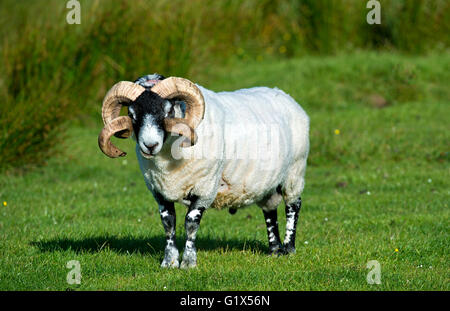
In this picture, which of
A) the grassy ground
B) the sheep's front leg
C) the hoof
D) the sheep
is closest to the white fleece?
the sheep

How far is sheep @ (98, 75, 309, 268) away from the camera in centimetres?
647

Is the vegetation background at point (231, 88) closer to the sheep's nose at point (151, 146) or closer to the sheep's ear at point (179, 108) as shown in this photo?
the sheep's nose at point (151, 146)

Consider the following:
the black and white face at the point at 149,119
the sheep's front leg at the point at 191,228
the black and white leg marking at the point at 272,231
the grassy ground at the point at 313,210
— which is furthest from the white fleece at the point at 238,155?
the grassy ground at the point at 313,210

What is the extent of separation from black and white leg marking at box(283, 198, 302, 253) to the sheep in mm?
11


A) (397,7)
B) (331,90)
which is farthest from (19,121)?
(397,7)

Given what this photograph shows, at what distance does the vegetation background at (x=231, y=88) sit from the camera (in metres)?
7.34

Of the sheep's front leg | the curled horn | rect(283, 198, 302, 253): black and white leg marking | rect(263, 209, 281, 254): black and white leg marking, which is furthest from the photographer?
rect(263, 209, 281, 254): black and white leg marking

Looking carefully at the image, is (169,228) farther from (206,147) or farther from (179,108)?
(179,108)

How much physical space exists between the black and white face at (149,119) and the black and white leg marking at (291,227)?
213cm

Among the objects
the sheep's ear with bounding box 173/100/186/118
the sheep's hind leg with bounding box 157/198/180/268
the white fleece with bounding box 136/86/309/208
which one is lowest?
the sheep's hind leg with bounding box 157/198/180/268

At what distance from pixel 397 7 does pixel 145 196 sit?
12010 millimetres

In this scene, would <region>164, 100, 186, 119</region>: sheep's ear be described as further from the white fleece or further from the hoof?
the hoof

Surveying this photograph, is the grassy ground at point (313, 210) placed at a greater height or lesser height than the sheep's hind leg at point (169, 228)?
lesser

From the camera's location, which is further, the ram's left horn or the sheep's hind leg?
the sheep's hind leg
